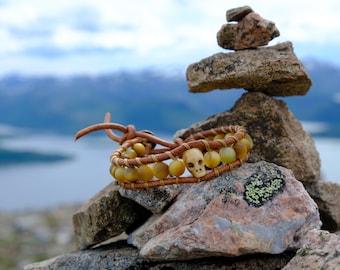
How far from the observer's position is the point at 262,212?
296 cm

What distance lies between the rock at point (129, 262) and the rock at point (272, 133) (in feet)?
2.79

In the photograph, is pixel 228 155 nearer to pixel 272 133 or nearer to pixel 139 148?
pixel 272 133

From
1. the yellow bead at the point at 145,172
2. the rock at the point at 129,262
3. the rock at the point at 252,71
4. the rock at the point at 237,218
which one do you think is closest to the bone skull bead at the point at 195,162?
the rock at the point at 237,218

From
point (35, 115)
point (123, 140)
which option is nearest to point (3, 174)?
point (123, 140)

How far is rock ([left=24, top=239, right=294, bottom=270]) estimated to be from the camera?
3.09m

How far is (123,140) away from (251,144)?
1.06m

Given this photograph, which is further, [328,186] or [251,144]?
[328,186]

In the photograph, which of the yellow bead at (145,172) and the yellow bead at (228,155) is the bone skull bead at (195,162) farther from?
the yellow bead at (145,172)

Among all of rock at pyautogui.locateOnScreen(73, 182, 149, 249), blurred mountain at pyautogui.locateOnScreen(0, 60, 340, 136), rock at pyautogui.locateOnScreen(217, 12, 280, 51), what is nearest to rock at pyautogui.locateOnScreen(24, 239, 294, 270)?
rock at pyautogui.locateOnScreen(73, 182, 149, 249)

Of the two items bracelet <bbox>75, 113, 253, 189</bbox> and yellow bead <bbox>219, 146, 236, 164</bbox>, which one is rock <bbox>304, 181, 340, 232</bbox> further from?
yellow bead <bbox>219, 146, 236, 164</bbox>

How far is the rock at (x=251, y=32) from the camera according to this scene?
369cm

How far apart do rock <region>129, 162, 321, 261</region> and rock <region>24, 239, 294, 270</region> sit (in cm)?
17

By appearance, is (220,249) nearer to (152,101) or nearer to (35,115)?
(152,101)

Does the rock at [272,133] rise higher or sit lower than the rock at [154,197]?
higher
